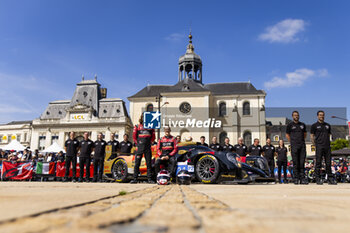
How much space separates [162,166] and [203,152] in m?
1.16

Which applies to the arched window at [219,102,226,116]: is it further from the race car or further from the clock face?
the race car

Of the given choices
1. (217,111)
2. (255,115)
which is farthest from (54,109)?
(255,115)

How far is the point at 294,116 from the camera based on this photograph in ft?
27.7

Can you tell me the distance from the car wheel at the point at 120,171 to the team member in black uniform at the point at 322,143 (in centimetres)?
533

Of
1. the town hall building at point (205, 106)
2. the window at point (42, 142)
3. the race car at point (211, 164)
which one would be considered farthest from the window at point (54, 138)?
the race car at point (211, 164)

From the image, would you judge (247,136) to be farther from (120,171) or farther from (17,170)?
(120,171)

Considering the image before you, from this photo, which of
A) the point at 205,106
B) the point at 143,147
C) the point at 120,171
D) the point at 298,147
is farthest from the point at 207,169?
the point at 205,106

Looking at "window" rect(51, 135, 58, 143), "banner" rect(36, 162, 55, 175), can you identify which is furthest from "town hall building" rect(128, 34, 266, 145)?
"banner" rect(36, 162, 55, 175)

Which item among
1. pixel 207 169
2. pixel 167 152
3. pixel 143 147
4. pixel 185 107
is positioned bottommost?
pixel 207 169

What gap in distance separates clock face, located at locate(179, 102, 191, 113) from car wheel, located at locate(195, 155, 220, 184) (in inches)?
1517

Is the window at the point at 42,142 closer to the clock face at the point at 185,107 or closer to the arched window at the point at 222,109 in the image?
the clock face at the point at 185,107

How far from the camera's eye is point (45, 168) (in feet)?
43.2

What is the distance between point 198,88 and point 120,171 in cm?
3868

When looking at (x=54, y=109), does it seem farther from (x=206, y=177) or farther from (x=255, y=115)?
(x=206, y=177)
